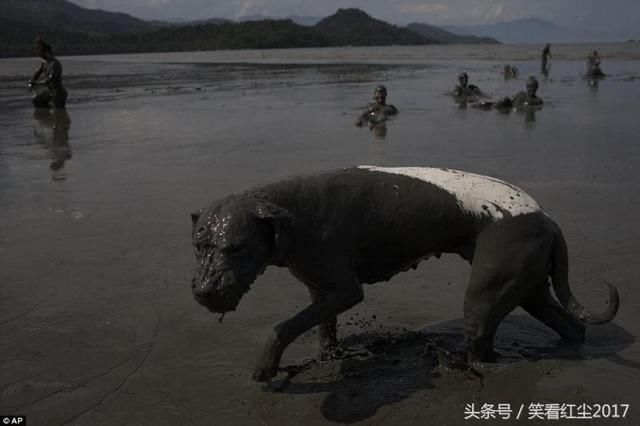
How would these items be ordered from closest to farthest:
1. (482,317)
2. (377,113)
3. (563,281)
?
(482,317), (563,281), (377,113)

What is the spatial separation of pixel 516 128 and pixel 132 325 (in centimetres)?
1265

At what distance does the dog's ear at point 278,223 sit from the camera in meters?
3.62

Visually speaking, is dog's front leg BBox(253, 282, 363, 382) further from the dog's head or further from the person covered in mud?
the person covered in mud

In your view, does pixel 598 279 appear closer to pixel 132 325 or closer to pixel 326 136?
pixel 132 325

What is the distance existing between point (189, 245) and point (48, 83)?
17056 millimetres

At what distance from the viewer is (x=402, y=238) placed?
4188 millimetres

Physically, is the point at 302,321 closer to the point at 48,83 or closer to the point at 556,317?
the point at 556,317

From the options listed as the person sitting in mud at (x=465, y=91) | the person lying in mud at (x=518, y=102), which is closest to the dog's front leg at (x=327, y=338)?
the person lying in mud at (x=518, y=102)

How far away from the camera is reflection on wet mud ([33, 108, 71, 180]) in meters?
12.5

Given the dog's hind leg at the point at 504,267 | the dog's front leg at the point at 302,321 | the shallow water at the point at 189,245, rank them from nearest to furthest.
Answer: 1. the dog's front leg at the point at 302,321
2. the dog's hind leg at the point at 504,267
3. the shallow water at the point at 189,245

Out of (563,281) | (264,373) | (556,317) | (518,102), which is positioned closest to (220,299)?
(264,373)

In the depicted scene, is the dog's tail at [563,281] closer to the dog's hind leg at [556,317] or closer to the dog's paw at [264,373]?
the dog's hind leg at [556,317]

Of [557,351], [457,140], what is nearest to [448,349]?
[557,351]

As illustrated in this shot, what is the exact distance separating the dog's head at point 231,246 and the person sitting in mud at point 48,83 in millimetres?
20199
